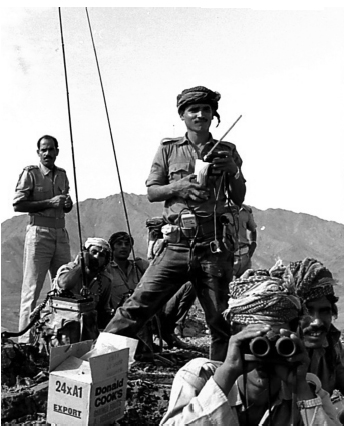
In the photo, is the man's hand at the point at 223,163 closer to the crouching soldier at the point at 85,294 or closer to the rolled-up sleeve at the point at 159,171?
the rolled-up sleeve at the point at 159,171

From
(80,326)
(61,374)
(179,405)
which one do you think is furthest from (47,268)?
(179,405)

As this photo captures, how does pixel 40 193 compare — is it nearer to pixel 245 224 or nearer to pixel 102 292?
pixel 102 292

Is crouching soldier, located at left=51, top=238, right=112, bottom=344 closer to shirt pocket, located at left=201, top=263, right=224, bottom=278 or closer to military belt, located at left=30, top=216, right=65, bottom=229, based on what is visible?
military belt, located at left=30, top=216, right=65, bottom=229

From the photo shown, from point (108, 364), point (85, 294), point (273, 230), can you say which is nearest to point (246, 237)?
point (85, 294)

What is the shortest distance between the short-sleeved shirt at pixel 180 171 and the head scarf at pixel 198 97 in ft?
0.71

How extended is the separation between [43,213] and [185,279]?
2421 mm

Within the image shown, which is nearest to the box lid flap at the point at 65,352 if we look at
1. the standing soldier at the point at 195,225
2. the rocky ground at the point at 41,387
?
the rocky ground at the point at 41,387

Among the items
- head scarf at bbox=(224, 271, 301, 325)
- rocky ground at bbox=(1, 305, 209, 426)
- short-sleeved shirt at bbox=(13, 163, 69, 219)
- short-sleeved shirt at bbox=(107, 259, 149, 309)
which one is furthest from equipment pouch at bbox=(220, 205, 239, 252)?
short-sleeved shirt at bbox=(13, 163, 69, 219)

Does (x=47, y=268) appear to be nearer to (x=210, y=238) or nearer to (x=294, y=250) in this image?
(x=210, y=238)

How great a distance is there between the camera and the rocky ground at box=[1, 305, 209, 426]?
3.74 m

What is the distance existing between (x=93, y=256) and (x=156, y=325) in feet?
3.48

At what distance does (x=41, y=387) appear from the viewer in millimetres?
3996

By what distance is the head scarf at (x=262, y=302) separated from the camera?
7.10ft

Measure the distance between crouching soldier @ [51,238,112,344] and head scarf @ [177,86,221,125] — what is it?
153 cm
